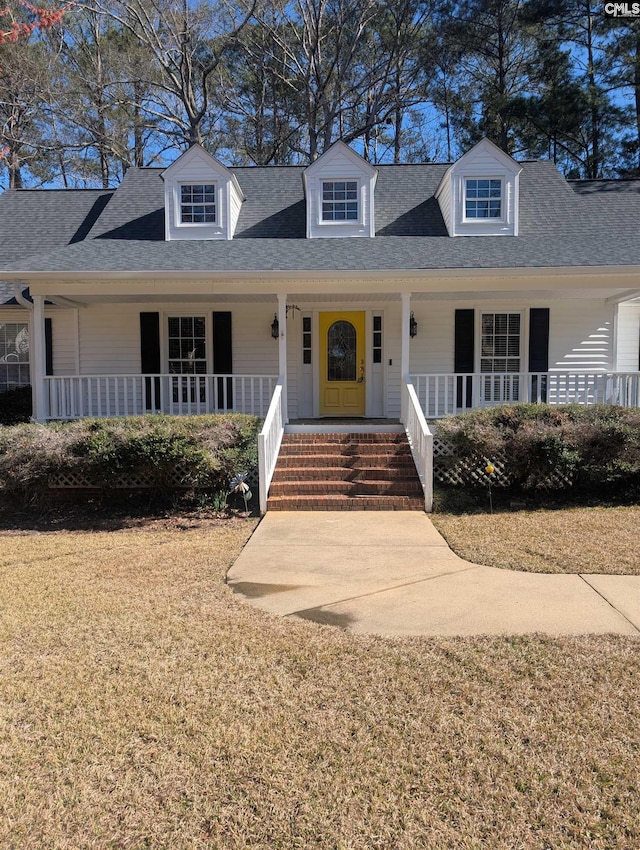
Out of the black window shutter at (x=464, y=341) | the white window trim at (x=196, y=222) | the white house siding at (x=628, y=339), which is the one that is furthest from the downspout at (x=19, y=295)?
the white house siding at (x=628, y=339)

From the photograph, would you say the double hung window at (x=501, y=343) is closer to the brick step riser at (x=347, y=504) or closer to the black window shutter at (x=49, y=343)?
the brick step riser at (x=347, y=504)

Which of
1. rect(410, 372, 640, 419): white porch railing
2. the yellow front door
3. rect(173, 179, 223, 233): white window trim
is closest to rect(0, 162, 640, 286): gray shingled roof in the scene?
rect(173, 179, 223, 233): white window trim

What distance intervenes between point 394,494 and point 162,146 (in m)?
23.2

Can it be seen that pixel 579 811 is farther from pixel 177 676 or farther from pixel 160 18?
pixel 160 18

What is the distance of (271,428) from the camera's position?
8.92 metres

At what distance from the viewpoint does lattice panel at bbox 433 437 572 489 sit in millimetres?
8227

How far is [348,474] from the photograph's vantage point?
8.83 meters

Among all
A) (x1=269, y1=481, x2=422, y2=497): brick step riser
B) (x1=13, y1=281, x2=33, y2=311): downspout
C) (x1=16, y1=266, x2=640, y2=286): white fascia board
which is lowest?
(x1=269, y1=481, x2=422, y2=497): brick step riser

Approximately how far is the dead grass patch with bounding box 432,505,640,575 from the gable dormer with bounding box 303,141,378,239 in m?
6.85

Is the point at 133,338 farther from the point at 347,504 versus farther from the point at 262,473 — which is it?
the point at 347,504

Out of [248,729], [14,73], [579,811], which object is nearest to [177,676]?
[248,729]

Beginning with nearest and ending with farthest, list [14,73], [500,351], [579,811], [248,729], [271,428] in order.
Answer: [579,811], [248,729], [271,428], [500,351], [14,73]

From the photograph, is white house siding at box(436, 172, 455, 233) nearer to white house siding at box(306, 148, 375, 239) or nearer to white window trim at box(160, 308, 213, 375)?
white house siding at box(306, 148, 375, 239)

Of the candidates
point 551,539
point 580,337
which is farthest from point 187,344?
point 551,539
